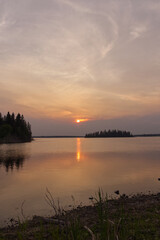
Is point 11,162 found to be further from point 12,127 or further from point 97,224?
point 12,127

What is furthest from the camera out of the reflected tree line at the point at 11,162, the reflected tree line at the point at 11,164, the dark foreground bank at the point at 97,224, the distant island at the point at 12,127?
the distant island at the point at 12,127

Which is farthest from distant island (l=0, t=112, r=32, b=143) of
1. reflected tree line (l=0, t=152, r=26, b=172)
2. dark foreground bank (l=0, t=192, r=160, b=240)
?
dark foreground bank (l=0, t=192, r=160, b=240)

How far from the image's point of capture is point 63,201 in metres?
17.1

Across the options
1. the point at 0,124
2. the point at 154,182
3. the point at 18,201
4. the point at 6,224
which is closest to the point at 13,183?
the point at 18,201

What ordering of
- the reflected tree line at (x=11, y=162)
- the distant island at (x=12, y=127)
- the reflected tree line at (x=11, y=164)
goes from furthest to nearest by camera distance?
1. the distant island at (x=12, y=127)
2. the reflected tree line at (x=11, y=162)
3. the reflected tree line at (x=11, y=164)

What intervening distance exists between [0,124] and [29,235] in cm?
12873

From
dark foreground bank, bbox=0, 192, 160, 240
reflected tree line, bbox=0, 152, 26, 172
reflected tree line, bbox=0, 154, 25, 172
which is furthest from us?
reflected tree line, bbox=0, 152, 26, 172

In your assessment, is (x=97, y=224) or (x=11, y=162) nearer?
(x=97, y=224)

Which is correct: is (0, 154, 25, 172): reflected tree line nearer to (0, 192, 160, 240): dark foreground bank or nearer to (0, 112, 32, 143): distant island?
(0, 192, 160, 240): dark foreground bank

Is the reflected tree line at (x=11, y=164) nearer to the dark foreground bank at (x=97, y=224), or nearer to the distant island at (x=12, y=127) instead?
the dark foreground bank at (x=97, y=224)

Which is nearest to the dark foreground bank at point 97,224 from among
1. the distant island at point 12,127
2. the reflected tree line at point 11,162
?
the reflected tree line at point 11,162

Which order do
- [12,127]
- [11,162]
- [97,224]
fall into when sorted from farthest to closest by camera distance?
[12,127]
[11,162]
[97,224]

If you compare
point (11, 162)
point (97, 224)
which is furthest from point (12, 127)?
point (97, 224)

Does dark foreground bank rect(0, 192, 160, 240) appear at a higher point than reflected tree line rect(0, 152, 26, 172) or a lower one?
higher
